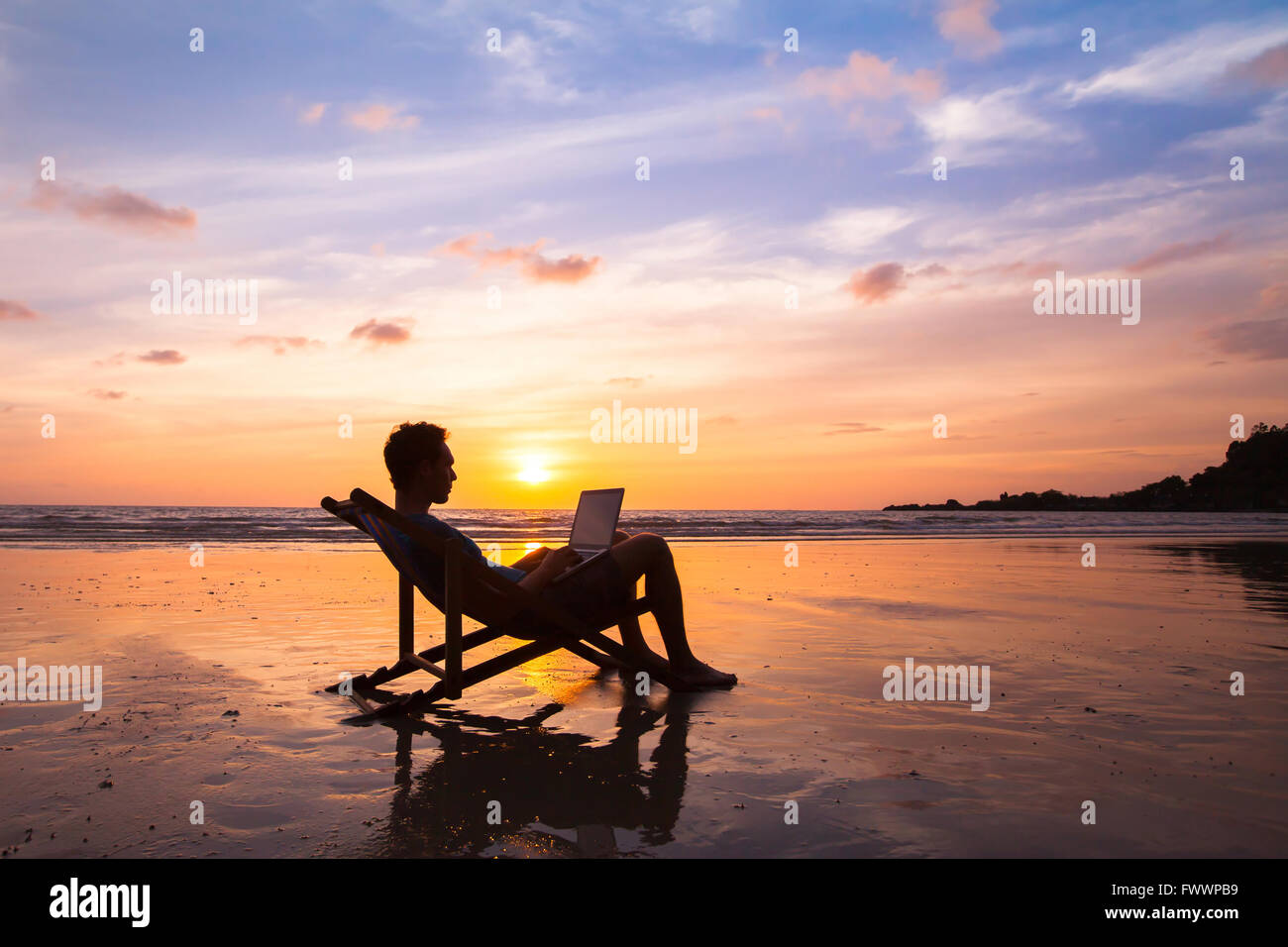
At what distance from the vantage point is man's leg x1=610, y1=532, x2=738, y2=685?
5180 millimetres

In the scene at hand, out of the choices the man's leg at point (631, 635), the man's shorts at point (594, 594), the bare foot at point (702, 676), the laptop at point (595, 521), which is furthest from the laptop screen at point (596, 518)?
the bare foot at point (702, 676)

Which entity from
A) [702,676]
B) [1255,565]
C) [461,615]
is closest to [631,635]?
[702,676]

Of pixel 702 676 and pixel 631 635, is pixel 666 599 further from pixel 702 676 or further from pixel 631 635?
pixel 702 676

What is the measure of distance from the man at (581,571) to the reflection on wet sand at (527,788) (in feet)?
2.33

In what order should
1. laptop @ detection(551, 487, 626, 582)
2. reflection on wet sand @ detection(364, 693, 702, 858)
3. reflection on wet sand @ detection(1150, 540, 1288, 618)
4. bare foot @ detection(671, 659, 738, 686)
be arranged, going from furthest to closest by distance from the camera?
reflection on wet sand @ detection(1150, 540, 1288, 618), laptop @ detection(551, 487, 626, 582), bare foot @ detection(671, 659, 738, 686), reflection on wet sand @ detection(364, 693, 702, 858)

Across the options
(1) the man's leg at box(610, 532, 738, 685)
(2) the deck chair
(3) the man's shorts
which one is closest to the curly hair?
(2) the deck chair

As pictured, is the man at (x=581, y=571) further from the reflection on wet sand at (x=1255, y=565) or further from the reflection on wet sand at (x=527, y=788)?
the reflection on wet sand at (x=1255, y=565)

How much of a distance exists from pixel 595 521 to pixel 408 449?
137 centimetres

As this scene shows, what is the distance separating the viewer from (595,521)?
5457 mm

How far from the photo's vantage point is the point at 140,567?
44.7ft

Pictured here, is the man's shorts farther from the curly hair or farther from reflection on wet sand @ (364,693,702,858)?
the curly hair

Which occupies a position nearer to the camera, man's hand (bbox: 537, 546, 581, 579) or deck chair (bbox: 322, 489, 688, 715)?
deck chair (bbox: 322, 489, 688, 715)
